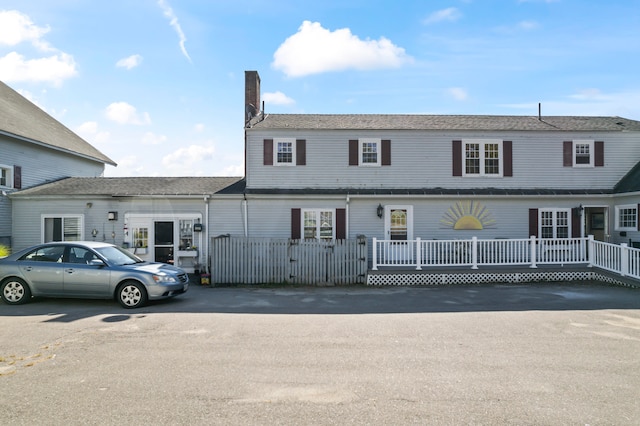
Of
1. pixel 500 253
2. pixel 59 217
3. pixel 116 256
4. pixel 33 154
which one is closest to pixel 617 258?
pixel 500 253

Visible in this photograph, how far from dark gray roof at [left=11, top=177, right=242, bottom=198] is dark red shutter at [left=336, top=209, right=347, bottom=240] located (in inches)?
202

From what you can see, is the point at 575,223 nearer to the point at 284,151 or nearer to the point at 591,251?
the point at 591,251

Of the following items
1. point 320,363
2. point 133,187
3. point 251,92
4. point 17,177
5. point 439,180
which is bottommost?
point 320,363

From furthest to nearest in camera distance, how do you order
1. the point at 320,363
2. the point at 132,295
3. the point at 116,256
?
the point at 116,256
the point at 132,295
the point at 320,363

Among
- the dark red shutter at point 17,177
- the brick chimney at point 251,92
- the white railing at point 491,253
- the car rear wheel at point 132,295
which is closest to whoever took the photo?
the car rear wheel at point 132,295

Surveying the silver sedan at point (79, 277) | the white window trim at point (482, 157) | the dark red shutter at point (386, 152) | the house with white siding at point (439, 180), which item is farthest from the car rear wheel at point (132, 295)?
the white window trim at point (482, 157)

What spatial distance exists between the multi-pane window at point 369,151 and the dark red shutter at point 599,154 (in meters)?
9.49

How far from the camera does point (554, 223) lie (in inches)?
653

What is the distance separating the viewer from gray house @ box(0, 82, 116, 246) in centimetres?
1583

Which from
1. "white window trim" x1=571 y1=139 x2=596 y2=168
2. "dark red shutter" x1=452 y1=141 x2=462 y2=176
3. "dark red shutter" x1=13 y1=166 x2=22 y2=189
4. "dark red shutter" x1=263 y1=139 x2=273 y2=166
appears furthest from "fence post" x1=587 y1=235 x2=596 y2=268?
"dark red shutter" x1=13 y1=166 x2=22 y2=189

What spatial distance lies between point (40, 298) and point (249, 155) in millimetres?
8879

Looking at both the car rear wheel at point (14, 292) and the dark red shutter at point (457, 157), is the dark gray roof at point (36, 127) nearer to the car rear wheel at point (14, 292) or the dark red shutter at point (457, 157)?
the car rear wheel at point (14, 292)

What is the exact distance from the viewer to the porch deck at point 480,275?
527 inches

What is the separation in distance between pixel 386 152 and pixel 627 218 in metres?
10.2
